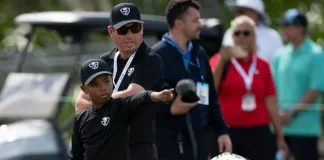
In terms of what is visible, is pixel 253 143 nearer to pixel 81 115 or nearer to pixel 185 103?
pixel 185 103

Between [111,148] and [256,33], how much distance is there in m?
4.56

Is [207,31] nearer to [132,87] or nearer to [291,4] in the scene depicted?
[132,87]

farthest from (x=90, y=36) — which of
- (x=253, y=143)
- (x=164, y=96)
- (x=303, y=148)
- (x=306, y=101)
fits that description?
(x=164, y=96)

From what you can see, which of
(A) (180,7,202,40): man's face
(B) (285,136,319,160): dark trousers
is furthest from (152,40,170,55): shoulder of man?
(B) (285,136,319,160): dark trousers

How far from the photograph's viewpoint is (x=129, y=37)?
8133mm

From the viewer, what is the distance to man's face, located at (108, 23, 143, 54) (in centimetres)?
812

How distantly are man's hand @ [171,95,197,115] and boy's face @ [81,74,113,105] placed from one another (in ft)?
4.25

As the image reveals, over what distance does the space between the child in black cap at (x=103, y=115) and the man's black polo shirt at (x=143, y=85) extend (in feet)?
0.29

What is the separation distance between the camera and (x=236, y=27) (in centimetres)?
1122

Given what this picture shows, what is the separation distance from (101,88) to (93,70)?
12 cm

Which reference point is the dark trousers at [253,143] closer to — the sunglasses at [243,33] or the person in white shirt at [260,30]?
the sunglasses at [243,33]

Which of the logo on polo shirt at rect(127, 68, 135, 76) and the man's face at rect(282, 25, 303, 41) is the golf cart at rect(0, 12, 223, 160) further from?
the logo on polo shirt at rect(127, 68, 135, 76)

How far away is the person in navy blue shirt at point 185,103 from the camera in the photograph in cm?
920

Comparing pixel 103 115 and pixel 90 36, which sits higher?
pixel 90 36
